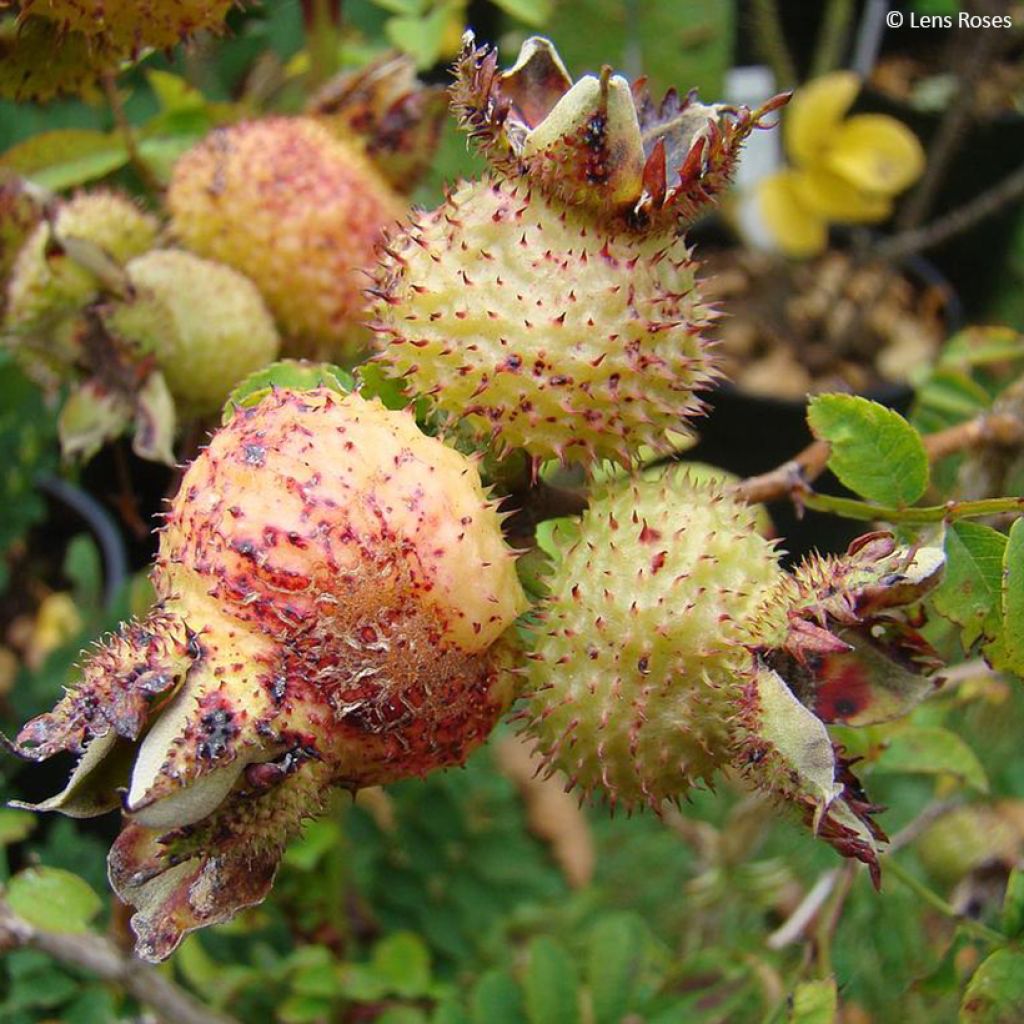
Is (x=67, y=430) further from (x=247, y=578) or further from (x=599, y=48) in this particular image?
(x=599, y=48)

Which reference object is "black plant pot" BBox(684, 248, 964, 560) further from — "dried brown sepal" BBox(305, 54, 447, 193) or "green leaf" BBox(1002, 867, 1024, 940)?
"green leaf" BBox(1002, 867, 1024, 940)

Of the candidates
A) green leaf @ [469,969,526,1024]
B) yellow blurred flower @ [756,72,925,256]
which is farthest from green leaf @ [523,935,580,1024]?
yellow blurred flower @ [756,72,925,256]

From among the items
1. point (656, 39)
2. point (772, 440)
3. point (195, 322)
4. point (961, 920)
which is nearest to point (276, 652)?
point (195, 322)

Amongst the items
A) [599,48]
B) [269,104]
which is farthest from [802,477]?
[599,48]

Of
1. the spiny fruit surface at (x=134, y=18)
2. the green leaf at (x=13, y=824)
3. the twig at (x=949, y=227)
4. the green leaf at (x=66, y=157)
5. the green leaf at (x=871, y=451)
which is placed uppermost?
the spiny fruit surface at (x=134, y=18)

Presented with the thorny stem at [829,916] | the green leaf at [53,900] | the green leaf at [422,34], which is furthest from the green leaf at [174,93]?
the thorny stem at [829,916]

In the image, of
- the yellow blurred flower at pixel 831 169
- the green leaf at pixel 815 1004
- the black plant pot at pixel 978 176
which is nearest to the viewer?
the green leaf at pixel 815 1004

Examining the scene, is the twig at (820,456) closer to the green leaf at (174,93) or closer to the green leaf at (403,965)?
the green leaf at (403,965)
